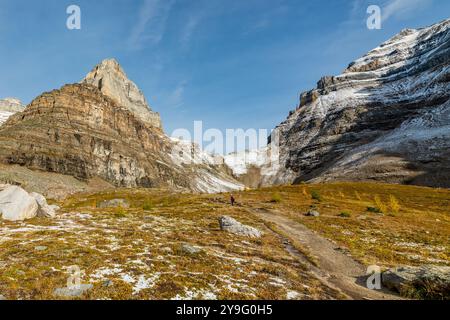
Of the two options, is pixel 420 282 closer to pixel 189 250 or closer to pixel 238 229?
pixel 189 250

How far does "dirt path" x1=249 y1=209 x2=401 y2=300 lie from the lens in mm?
17403

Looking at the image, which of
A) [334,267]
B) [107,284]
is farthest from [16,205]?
[334,267]

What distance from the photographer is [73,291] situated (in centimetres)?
1264

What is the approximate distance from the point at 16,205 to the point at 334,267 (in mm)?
28885

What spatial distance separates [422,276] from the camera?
17281mm

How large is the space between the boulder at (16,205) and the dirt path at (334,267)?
24948 mm

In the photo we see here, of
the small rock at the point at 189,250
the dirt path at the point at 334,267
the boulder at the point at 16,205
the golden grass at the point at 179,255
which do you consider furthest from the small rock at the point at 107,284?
the boulder at the point at 16,205

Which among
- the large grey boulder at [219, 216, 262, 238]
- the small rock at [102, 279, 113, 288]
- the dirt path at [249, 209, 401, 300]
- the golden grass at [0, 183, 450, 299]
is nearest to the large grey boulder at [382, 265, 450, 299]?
the dirt path at [249, 209, 401, 300]

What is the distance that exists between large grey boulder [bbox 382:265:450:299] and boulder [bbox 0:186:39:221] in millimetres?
30742
